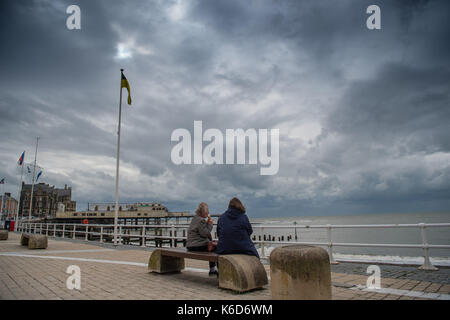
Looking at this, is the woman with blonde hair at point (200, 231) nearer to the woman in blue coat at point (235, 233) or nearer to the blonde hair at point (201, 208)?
the blonde hair at point (201, 208)

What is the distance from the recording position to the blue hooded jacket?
15.9 feet

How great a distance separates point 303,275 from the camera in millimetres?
3459

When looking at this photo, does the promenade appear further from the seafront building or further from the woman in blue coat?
the seafront building

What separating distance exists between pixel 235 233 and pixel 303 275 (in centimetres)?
159

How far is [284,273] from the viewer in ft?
11.7

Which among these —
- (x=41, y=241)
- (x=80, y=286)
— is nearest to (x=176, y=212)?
(x=41, y=241)

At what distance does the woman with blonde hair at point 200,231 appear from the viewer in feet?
18.4

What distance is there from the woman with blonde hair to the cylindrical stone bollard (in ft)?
7.41

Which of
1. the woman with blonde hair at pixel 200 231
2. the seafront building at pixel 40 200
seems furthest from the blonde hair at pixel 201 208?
the seafront building at pixel 40 200

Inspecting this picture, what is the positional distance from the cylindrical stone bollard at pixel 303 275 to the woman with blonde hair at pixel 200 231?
2.26 meters

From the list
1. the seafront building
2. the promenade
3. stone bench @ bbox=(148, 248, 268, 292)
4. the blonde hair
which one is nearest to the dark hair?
stone bench @ bbox=(148, 248, 268, 292)

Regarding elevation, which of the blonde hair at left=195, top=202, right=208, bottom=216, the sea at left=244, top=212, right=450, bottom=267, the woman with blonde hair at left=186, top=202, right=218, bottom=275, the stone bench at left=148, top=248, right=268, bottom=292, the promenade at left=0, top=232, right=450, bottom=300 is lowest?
the sea at left=244, top=212, right=450, bottom=267

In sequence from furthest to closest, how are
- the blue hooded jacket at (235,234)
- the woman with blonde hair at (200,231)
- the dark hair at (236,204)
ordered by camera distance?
1. the woman with blonde hair at (200,231)
2. the dark hair at (236,204)
3. the blue hooded jacket at (235,234)
